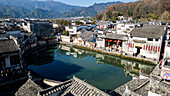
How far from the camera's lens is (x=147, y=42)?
68.1 feet

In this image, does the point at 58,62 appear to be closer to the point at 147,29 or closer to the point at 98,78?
the point at 98,78

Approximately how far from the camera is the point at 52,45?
33.6 meters

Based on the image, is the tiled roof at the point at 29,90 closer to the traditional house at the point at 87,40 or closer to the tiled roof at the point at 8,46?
the tiled roof at the point at 8,46

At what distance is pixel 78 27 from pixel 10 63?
95.5 feet

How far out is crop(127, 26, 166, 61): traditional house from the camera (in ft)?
65.1

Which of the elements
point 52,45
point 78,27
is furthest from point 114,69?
point 78,27

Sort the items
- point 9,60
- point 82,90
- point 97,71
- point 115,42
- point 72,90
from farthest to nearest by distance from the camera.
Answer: point 115,42
point 97,71
point 9,60
point 72,90
point 82,90

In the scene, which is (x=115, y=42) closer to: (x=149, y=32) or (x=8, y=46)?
(x=149, y=32)

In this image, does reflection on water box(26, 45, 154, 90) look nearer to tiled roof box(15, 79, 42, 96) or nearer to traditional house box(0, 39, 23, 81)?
traditional house box(0, 39, 23, 81)

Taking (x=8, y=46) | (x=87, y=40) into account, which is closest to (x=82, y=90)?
(x=8, y=46)

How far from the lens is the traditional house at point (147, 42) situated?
19.8m

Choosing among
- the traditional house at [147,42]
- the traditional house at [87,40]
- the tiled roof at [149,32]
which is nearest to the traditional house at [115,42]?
the traditional house at [147,42]

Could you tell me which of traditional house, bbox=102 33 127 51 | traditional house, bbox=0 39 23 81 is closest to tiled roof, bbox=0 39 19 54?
traditional house, bbox=0 39 23 81

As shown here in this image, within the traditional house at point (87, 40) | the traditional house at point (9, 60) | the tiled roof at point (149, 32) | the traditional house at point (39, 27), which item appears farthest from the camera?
the traditional house at point (39, 27)
